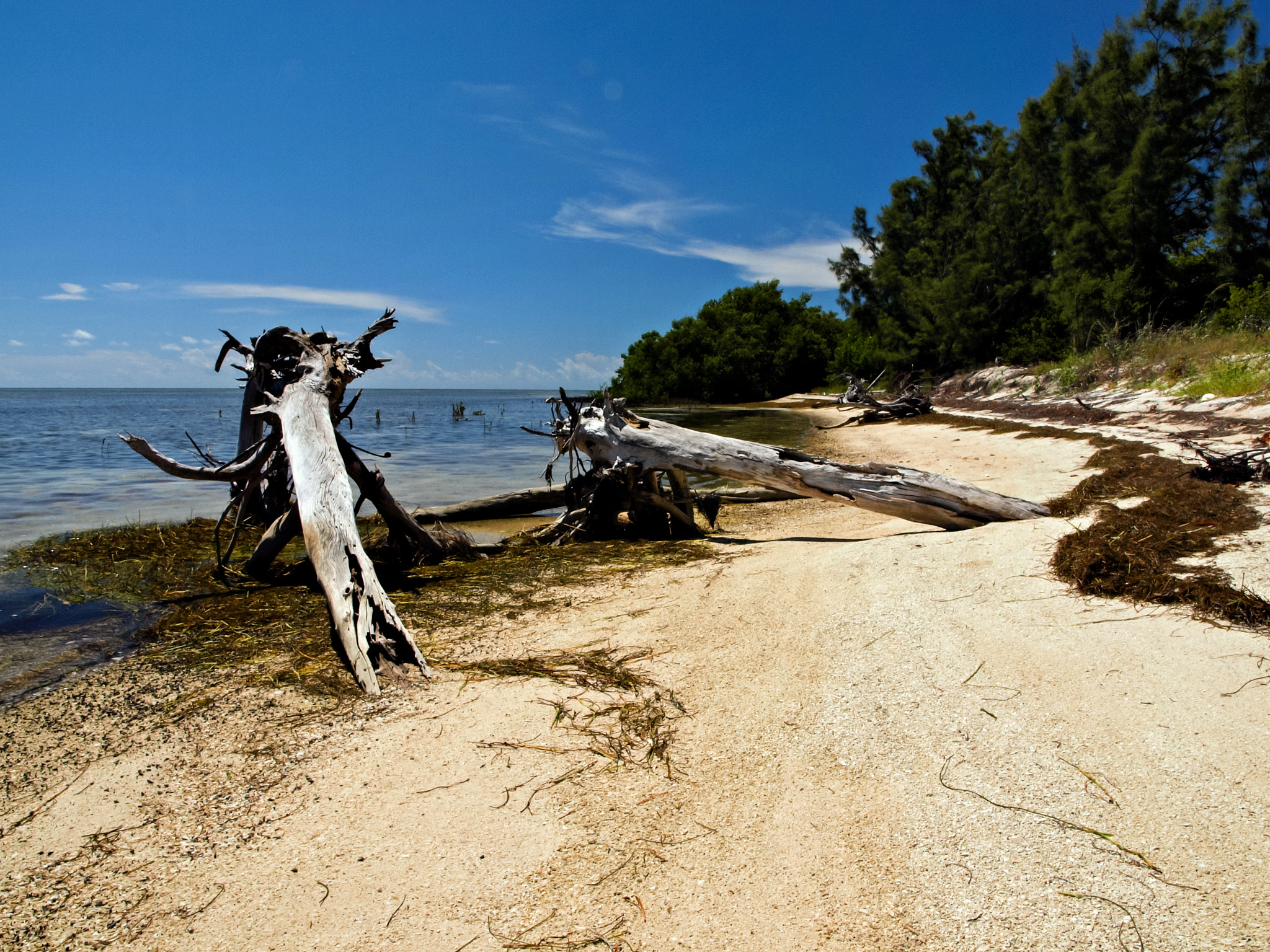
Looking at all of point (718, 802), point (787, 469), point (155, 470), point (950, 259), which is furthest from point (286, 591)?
point (950, 259)

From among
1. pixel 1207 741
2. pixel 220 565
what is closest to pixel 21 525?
pixel 220 565

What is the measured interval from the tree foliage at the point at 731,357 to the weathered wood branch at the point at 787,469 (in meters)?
44.5

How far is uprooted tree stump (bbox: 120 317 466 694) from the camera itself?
374cm

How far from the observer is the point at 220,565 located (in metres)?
5.63

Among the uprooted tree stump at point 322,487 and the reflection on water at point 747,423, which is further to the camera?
the reflection on water at point 747,423

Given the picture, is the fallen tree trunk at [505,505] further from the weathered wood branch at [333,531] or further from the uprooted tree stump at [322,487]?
the weathered wood branch at [333,531]

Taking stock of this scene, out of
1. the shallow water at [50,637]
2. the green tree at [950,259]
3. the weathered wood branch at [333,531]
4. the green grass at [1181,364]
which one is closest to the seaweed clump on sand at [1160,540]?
the weathered wood branch at [333,531]

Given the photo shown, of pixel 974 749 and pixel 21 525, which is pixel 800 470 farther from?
pixel 21 525

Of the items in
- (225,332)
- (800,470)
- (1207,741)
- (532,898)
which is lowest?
(532,898)

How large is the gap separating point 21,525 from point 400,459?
33.5ft

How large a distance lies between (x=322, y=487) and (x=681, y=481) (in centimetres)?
368

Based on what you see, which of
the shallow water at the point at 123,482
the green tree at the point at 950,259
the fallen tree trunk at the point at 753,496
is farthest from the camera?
the green tree at the point at 950,259

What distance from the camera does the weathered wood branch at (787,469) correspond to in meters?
6.08

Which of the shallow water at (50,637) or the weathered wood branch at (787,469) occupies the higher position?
the weathered wood branch at (787,469)
